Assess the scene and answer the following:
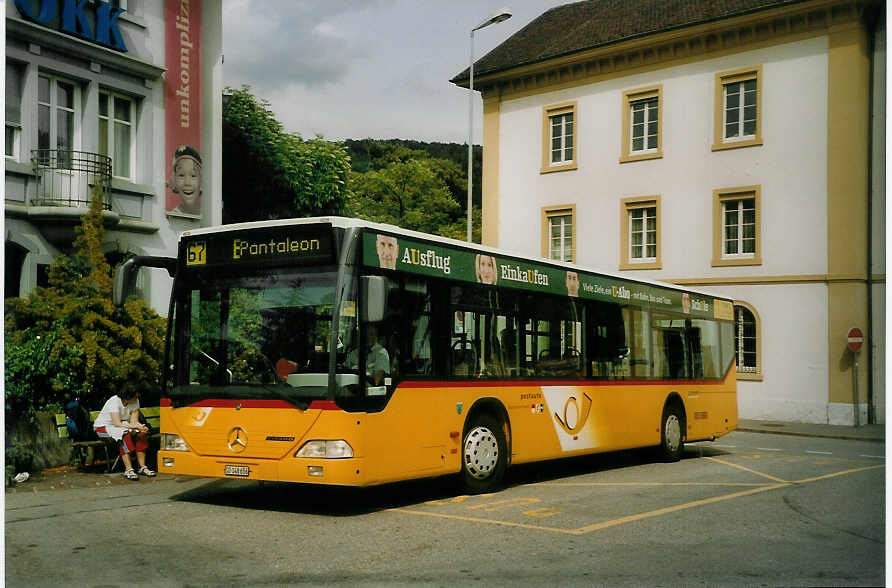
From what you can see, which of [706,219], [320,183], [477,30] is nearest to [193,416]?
[320,183]

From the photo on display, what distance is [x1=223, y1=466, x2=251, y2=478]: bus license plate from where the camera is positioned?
885 cm

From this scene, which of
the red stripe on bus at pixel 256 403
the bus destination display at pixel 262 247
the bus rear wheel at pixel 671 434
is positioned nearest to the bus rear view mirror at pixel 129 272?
the bus destination display at pixel 262 247

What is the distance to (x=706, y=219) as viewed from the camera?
9.51 metres

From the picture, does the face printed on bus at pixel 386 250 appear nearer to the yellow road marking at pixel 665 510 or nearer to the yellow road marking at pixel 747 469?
the yellow road marking at pixel 665 510

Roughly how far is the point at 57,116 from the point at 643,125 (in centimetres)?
691

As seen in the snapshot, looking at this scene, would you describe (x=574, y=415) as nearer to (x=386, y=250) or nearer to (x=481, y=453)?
(x=481, y=453)

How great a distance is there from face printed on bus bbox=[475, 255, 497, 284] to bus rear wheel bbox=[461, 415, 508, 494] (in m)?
1.41

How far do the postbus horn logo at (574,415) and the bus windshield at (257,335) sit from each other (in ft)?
13.0

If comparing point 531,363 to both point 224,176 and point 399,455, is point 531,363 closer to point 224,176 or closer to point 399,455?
point 399,455

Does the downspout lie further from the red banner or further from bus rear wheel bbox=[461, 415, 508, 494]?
the red banner

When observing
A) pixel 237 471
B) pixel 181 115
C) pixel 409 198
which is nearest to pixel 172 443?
pixel 237 471

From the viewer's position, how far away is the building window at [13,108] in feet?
33.2

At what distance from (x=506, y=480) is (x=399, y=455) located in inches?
118

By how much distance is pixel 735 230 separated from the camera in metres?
9.09
